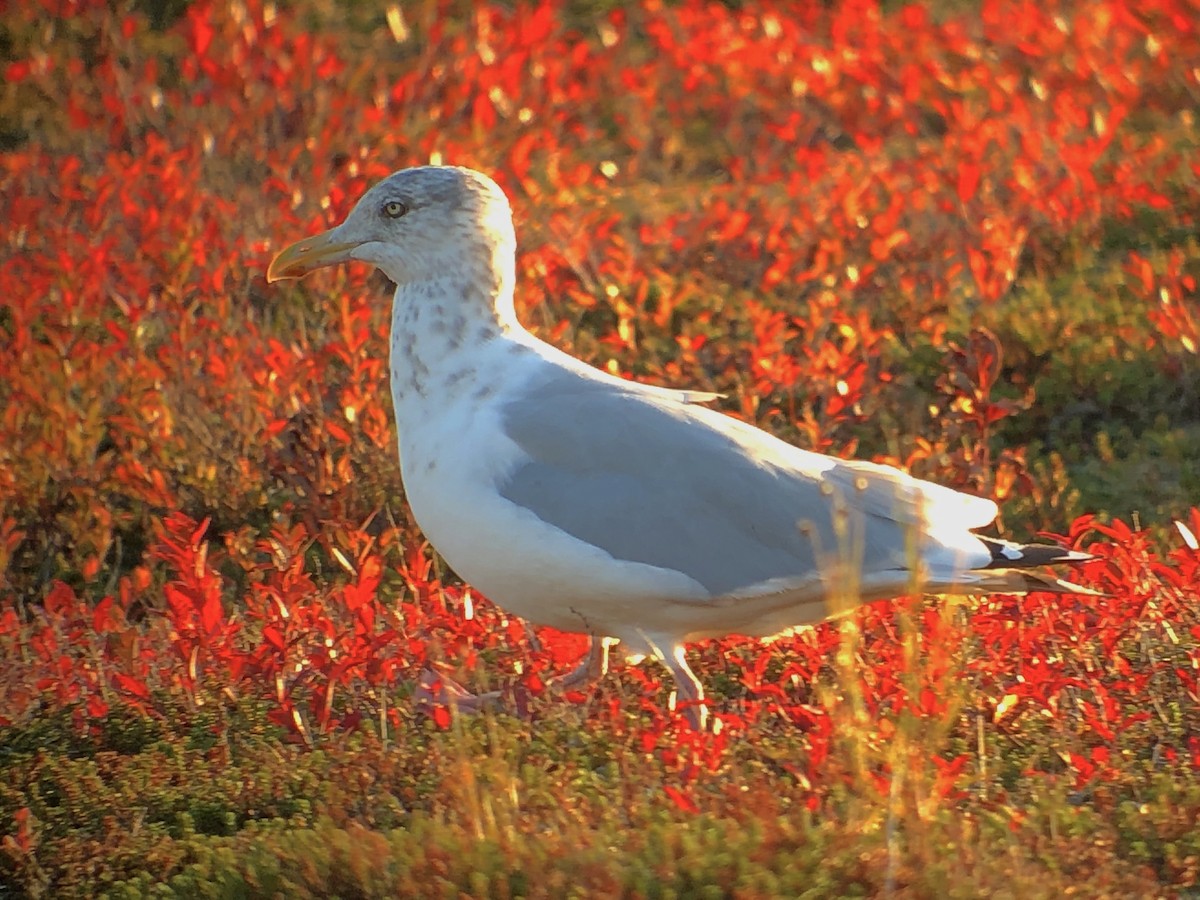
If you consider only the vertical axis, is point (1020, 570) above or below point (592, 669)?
above

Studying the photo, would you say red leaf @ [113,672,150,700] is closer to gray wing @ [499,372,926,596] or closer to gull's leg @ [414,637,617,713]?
gull's leg @ [414,637,617,713]

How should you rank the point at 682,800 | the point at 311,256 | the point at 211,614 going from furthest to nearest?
the point at 311,256, the point at 211,614, the point at 682,800

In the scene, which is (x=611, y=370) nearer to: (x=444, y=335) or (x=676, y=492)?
(x=444, y=335)

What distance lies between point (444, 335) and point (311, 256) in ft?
2.04

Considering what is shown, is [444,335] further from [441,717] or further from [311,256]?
[441,717]

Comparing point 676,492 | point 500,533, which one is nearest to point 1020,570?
point 676,492

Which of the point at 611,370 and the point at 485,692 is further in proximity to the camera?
the point at 611,370

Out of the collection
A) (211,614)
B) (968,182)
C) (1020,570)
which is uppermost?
(968,182)

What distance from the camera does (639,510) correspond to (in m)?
4.52

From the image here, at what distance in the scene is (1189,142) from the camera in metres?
9.55

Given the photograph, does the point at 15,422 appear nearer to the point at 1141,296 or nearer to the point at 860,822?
the point at 860,822

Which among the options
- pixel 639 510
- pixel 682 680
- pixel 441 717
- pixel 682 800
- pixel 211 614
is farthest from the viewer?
pixel 211 614

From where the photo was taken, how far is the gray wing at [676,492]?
4469 mm

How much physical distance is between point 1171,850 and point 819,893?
84 centimetres
